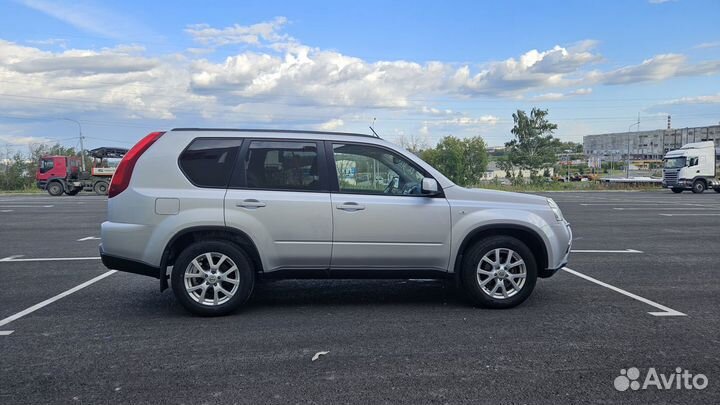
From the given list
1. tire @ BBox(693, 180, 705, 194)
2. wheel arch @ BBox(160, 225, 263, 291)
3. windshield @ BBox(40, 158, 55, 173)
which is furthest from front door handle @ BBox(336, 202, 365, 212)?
tire @ BBox(693, 180, 705, 194)

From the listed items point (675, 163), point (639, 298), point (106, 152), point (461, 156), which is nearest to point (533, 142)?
point (461, 156)

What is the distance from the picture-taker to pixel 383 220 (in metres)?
5.42

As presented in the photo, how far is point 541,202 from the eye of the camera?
5.79 meters

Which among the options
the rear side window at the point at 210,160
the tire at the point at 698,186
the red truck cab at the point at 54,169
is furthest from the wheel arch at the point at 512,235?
the tire at the point at 698,186

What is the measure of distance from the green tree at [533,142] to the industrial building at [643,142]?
35.5 metres

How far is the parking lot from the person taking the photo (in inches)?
146

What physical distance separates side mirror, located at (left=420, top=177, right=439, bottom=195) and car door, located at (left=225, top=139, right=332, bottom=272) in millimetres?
964

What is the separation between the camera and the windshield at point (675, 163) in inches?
1428

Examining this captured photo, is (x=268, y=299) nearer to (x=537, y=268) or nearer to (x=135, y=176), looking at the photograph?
(x=135, y=176)

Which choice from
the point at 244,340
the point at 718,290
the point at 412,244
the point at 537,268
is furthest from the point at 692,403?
the point at 718,290

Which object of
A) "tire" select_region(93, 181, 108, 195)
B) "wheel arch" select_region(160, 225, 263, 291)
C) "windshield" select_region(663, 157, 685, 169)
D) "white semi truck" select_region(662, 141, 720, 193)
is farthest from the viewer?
"windshield" select_region(663, 157, 685, 169)

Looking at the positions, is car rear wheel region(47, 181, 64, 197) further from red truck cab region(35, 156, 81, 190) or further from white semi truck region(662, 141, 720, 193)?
white semi truck region(662, 141, 720, 193)

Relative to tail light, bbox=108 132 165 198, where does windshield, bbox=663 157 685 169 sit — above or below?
below

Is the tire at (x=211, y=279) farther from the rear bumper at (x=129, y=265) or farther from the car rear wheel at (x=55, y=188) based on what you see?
the car rear wheel at (x=55, y=188)
